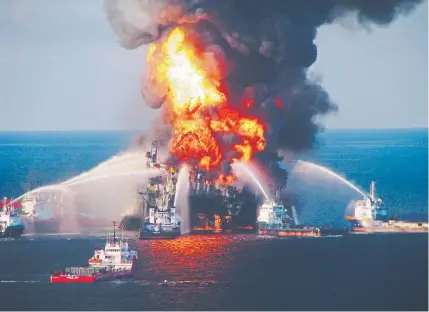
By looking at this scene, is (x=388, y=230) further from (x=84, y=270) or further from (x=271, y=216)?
(x=84, y=270)

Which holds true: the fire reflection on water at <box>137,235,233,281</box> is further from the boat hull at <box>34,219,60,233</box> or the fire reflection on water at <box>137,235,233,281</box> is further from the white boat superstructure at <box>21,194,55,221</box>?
the white boat superstructure at <box>21,194,55,221</box>

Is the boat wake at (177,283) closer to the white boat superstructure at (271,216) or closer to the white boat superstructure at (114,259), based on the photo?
the white boat superstructure at (114,259)

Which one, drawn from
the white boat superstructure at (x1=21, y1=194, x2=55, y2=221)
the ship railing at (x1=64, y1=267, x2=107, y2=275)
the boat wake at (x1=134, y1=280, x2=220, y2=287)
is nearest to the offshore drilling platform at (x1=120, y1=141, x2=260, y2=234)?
the white boat superstructure at (x1=21, y1=194, x2=55, y2=221)

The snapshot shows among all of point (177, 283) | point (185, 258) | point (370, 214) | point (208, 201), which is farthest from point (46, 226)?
point (370, 214)

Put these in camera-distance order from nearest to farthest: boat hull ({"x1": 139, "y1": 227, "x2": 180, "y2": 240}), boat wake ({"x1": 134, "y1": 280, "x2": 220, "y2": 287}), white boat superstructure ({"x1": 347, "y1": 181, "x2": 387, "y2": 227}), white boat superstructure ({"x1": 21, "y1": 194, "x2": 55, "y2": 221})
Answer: boat wake ({"x1": 134, "y1": 280, "x2": 220, "y2": 287})
boat hull ({"x1": 139, "y1": 227, "x2": 180, "y2": 240})
white boat superstructure ({"x1": 21, "y1": 194, "x2": 55, "y2": 221})
white boat superstructure ({"x1": 347, "y1": 181, "x2": 387, "y2": 227})

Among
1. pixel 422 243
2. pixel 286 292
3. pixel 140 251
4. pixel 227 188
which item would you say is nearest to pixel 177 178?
pixel 227 188

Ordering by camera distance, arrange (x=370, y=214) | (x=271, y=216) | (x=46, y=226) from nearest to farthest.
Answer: (x=271, y=216)
(x=46, y=226)
(x=370, y=214)
